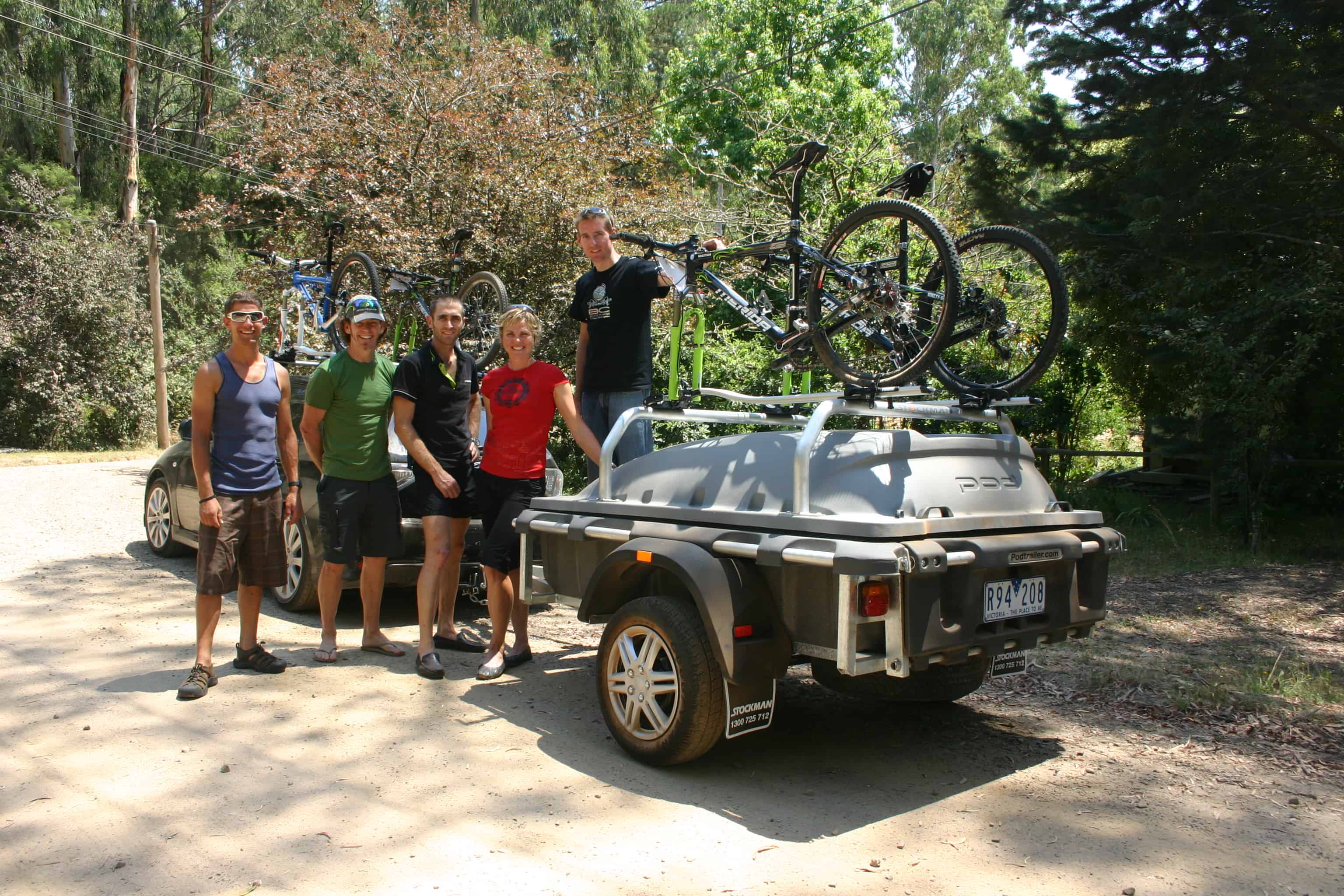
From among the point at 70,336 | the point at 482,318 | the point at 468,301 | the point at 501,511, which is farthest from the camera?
the point at 70,336

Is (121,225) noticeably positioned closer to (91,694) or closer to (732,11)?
(732,11)

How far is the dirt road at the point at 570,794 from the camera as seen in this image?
3271mm

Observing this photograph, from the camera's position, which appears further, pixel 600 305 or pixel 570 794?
pixel 600 305

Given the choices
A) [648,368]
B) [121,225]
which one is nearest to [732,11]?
[121,225]

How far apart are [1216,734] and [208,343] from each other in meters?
29.4

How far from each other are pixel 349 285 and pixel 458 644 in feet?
20.6

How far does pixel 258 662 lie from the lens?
539 cm

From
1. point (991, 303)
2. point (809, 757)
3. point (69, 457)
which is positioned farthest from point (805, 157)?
point (69, 457)

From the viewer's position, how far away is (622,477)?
4.86 m

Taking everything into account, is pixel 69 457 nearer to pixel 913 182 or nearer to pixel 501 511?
pixel 501 511

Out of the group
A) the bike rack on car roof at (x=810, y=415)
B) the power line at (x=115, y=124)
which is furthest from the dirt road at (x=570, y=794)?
the power line at (x=115, y=124)

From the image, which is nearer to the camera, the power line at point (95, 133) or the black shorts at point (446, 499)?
the black shorts at point (446, 499)

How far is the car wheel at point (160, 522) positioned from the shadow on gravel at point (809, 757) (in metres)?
4.41

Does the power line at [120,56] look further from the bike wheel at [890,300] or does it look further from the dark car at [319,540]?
the bike wheel at [890,300]
